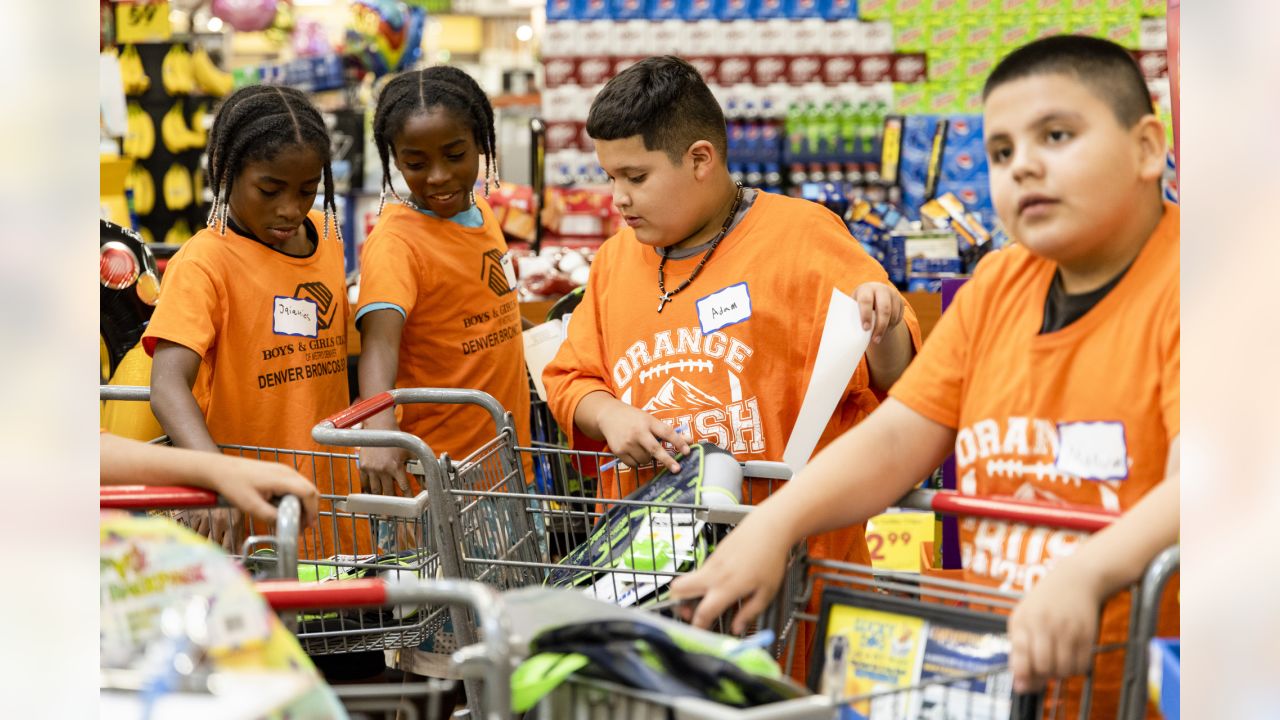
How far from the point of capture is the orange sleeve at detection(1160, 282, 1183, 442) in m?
1.43

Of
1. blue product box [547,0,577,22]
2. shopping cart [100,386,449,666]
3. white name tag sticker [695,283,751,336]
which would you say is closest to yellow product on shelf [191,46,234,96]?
blue product box [547,0,577,22]

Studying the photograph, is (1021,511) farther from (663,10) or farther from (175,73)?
A: (175,73)

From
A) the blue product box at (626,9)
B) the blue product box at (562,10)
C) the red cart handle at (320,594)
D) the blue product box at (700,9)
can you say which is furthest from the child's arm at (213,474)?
the blue product box at (700,9)

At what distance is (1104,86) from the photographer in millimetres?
1473

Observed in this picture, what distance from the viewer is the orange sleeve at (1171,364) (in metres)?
1.43

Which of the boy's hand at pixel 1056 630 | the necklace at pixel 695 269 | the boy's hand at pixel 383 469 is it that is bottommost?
the boy's hand at pixel 1056 630

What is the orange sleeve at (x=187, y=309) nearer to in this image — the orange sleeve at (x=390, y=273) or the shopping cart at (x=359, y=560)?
the shopping cart at (x=359, y=560)

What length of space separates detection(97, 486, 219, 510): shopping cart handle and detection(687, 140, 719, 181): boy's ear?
1.12 meters

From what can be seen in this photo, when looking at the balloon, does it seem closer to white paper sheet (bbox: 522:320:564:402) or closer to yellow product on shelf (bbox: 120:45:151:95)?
yellow product on shelf (bbox: 120:45:151:95)

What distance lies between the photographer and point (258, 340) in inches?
111

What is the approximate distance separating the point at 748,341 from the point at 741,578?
89cm

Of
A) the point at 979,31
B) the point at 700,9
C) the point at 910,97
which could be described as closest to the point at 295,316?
the point at 700,9

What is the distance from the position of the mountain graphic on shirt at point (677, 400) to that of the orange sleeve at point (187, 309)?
3.04 ft
